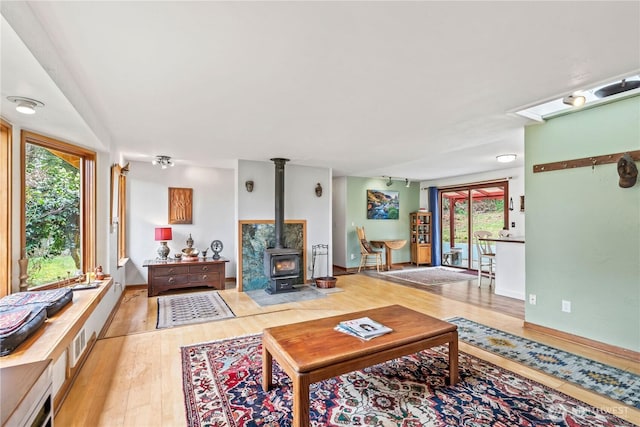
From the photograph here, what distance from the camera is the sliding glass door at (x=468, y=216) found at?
689cm

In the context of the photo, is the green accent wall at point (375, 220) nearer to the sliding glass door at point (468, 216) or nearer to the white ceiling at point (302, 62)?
the sliding glass door at point (468, 216)

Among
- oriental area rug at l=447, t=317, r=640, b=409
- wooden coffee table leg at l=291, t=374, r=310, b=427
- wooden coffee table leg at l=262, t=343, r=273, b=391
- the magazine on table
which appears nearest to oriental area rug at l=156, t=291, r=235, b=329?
wooden coffee table leg at l=262, t=343, r=273, b=391

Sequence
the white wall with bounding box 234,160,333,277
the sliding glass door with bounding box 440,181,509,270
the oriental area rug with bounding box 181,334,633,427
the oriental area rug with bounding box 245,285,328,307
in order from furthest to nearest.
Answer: the sliding glass door with bounding box 440,181,509,270, the white wall with bounding box 234,160,333,277, the oriental area rug with bounding box 245,285,328,307, the oriental area rug with bounding box 181,334,633,427

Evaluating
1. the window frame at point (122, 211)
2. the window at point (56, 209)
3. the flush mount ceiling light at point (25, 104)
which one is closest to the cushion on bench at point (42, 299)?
the window at point (56, 209)

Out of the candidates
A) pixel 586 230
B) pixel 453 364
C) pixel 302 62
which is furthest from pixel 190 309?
pixel 586 230

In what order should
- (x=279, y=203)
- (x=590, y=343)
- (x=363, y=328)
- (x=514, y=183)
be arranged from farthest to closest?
(x=514, y=183)
(x=279, y=203)
(x=590, y=343)
(x=363, y=328)

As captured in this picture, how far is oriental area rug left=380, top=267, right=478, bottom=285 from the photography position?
20.1 ft

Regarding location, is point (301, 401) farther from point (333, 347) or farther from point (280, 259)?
point (280, 259)

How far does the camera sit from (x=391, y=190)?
8.23 metres

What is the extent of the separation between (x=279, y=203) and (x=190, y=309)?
226 centimetres

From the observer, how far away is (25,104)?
6.63 ft

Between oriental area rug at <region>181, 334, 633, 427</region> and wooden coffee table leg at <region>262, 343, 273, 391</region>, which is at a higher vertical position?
wooden coffee table leg at <region>262, 343, 273, 391</region>

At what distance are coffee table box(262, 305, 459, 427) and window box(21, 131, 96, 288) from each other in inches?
89.9

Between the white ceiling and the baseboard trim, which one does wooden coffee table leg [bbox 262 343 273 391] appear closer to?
the white ceiling
